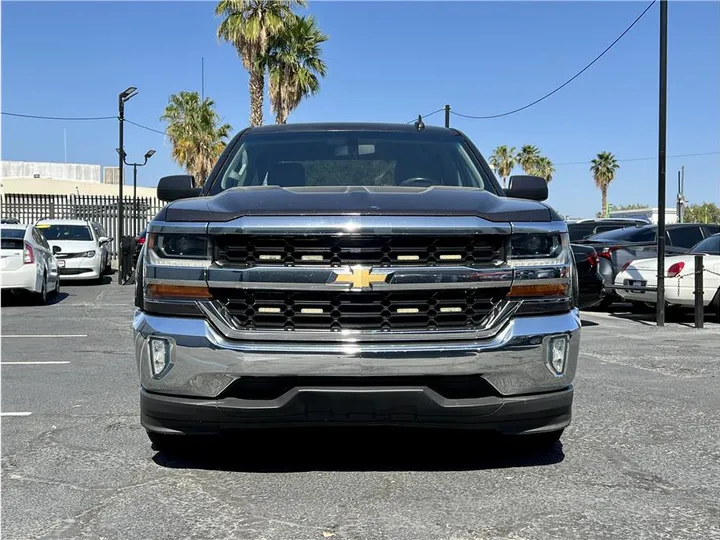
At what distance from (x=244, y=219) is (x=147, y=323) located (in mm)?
664

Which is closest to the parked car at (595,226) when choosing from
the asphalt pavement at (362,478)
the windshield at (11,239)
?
the windshield at (11,239)

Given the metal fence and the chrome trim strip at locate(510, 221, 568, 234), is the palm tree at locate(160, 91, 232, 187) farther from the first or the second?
the chrome trim strip at locate(510, 221, 568, 234)

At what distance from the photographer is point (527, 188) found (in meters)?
5.13

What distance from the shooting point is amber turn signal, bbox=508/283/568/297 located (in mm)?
3916

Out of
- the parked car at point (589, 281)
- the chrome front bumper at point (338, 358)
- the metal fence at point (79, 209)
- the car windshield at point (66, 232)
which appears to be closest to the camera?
the chrome front bumper at point (338, 358)

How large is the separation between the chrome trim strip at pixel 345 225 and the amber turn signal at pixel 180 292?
0.27 m

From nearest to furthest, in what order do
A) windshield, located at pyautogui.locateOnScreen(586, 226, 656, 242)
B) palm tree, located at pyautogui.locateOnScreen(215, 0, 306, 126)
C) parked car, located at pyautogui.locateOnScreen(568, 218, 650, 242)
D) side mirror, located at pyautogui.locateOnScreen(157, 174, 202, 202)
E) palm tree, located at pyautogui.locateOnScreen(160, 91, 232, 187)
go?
1. side mirror, located at pyautogui.locateOnScreen(157, 174, 202, 202)
2. windshield, located at pyautogui.locateOnScreen(586, 226, 656, 242)
3. parked car, located at pyautogui.locateOnScreen(568, 218, 650, 242)
4. palm tree, located at pyautogui.locateOnScreen(215, 0, 306, 126)
5. palm tree, located at pyautogui.locateOnScreen(160, 91, 232, 187)

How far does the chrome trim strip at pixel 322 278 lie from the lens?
12.5 feet

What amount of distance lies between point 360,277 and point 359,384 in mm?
477

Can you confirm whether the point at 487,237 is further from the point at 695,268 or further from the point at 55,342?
the point at 695,268

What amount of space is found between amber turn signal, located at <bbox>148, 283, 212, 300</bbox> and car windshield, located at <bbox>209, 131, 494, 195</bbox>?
4.50 ft

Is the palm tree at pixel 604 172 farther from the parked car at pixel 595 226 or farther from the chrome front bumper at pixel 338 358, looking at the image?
the chrome front bumper at pixel 338 358

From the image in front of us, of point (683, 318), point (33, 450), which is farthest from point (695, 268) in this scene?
point (33, 450)

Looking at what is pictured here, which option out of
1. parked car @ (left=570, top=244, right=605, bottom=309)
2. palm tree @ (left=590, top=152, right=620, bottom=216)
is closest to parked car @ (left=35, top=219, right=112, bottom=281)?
parked car @ (left=570, top=244, right=605, bottom=309)
